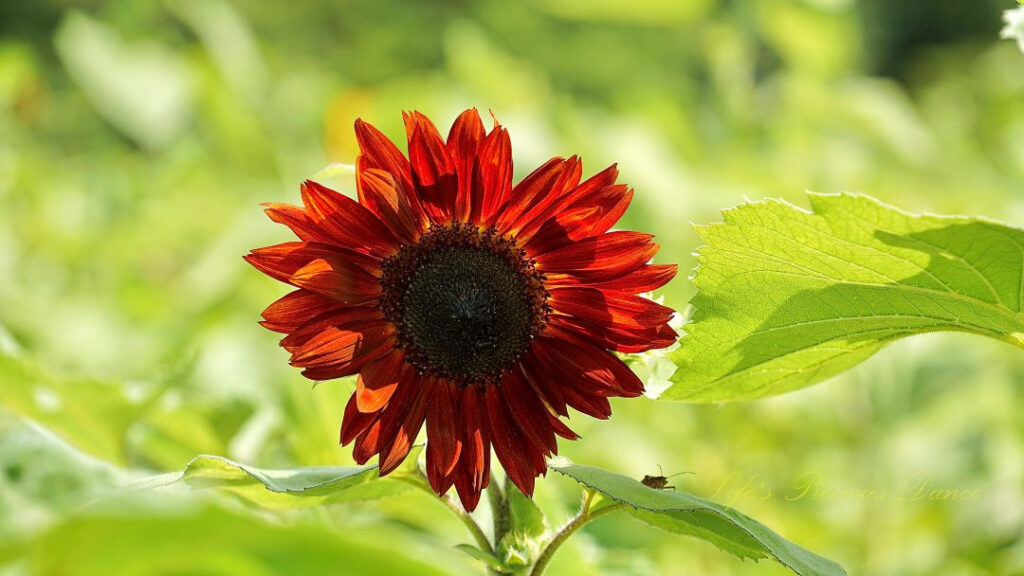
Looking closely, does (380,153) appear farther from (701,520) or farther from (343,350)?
(701,520)

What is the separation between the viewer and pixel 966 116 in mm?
2279

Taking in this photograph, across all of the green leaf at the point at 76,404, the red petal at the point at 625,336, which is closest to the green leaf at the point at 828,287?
the red petal at the point at 625,336

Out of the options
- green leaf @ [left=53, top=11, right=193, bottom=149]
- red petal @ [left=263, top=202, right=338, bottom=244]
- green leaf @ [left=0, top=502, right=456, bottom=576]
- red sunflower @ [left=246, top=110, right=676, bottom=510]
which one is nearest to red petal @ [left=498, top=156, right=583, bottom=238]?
red sunflower @ [left=246, top=110, right=676, bottom=510]

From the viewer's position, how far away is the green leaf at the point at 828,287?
432 millimetres

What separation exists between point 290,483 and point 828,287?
0.27 metres

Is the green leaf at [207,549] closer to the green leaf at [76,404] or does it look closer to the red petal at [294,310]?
the red petal at [294,310]

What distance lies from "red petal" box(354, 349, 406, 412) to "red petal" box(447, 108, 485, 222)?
0.09 meters

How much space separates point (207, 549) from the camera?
0.23 m

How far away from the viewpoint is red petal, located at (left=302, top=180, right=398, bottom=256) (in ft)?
1.64

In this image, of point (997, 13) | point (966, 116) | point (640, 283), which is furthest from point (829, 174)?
point (997, 13)

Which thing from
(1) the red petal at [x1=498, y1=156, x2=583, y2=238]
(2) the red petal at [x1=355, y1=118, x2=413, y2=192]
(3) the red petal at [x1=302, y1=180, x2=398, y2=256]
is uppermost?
(2) the red petal at [x1=355, y1=118, x2=413, y2=192]

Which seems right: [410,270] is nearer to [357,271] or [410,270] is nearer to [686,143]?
[357,271]

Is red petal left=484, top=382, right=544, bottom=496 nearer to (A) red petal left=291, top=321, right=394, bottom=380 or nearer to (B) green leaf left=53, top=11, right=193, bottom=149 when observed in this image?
(A) red petal left=291, top=321, right=394, bottom=380

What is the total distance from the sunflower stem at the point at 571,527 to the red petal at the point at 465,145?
0.17 meters
